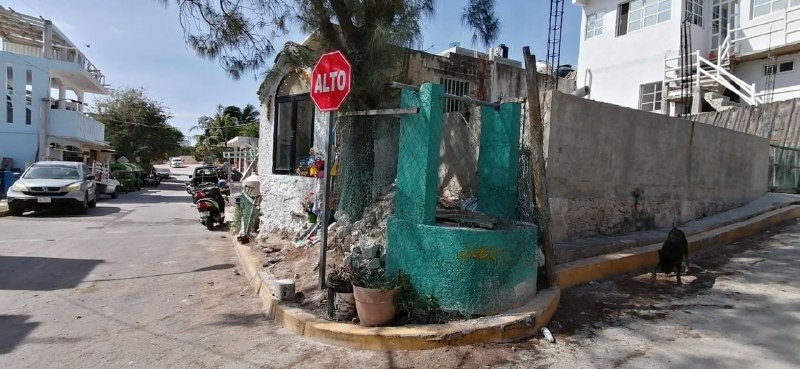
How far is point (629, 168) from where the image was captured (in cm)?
744

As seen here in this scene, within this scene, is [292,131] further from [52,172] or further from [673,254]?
[52,172]

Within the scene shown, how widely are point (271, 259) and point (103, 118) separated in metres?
38.4

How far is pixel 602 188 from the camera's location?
6969 mm

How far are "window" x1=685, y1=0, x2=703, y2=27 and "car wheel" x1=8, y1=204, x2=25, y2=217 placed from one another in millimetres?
23887

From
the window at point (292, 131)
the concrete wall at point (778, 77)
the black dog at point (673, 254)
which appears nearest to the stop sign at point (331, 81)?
the window at point (292, 131)

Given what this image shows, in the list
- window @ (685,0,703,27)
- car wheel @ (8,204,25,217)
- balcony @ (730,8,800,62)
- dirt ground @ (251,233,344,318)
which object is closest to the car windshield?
car wheel @ (8,204,25,217)

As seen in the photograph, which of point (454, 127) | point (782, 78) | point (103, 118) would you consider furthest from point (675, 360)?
point (103, 118)

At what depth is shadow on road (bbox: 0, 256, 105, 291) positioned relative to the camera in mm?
6398

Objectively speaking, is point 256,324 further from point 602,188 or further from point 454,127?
point 602,188

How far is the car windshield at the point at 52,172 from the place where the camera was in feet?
48.0

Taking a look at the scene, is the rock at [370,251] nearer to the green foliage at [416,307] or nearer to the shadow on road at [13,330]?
the green foliage at [416,307]

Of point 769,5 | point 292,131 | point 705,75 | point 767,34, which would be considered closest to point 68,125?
point 292,131

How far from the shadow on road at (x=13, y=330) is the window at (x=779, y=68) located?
74.0 ft

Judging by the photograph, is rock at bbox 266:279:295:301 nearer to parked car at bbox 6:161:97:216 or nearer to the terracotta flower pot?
the terracotta flower pot
